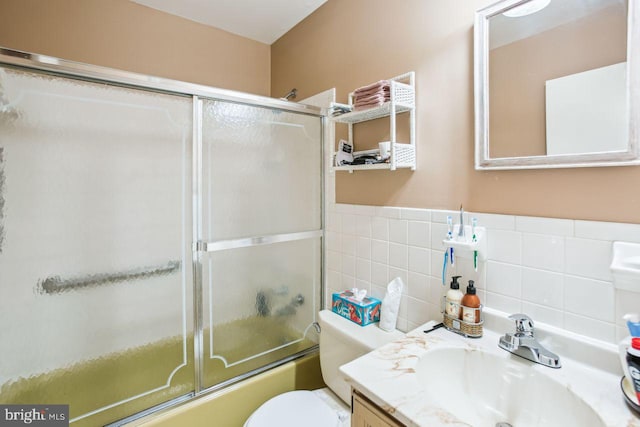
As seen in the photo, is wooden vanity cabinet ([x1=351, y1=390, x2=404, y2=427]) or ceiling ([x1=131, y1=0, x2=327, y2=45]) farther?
ceiling ([x1=131, y1=0, x2=327, y2=45])

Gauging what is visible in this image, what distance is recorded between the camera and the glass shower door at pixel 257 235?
147 cm

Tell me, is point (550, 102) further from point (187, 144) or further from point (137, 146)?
point (137, 146)

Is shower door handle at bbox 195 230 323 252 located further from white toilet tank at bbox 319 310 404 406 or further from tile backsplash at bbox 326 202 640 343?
white toilet tank at bbox 319 310 404 406

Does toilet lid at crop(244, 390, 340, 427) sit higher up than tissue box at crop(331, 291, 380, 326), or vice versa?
tissue box at crop(331, 291, 380, 326)

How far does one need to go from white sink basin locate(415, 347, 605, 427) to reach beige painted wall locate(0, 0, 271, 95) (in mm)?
2038

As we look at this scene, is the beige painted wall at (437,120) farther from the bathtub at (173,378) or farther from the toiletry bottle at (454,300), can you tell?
the bathtub at (173,378)

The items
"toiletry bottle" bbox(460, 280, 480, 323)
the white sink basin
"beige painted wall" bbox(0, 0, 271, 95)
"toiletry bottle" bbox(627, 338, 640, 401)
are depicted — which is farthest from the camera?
"beige painted wall" bbox(0, 0, 271, 95)

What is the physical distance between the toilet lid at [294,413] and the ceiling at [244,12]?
2.03 metres

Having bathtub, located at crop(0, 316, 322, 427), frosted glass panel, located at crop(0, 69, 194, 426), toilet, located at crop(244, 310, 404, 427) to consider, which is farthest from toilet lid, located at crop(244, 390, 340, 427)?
frosted glass panel, located at crop(0, 69, 194, 426)

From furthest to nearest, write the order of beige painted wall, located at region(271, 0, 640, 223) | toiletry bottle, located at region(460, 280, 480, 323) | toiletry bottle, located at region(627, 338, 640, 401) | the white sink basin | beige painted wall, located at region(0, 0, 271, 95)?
beige painted wall, located at region(0, 0, 271, 95), toiletry bottle, located at region(460, 280, 480, 323), beige painted wall, located at region(271, 0, 640, 223), the white sink basin, toiletry bottle, located at region(627, 338, 640, 401)

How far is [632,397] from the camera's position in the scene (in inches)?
27.1

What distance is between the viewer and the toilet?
1232mm

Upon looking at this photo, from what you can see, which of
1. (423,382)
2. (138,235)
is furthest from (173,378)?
(423,382)

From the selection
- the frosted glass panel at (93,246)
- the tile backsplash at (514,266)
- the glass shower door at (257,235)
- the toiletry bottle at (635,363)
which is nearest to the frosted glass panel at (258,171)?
the glass shower door at (257,235)
